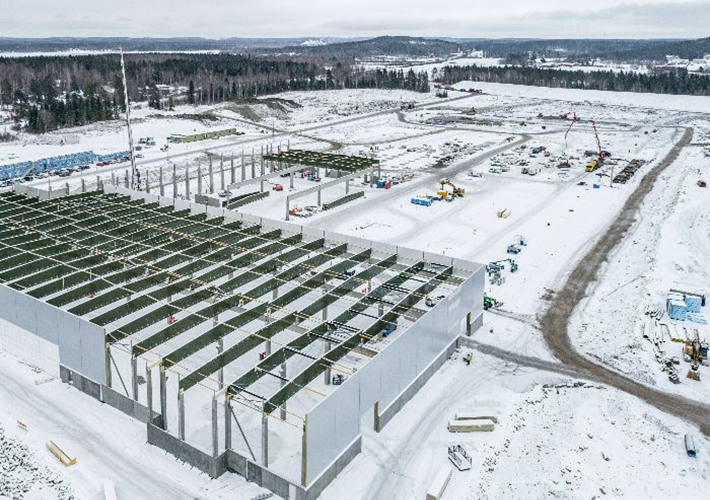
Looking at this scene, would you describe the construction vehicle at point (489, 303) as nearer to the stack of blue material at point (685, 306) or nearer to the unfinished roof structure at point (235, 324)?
the unfinished roof structure at point (235, 324)

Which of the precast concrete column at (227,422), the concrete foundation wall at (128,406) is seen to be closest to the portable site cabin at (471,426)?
the precast concrete column at (227,422)

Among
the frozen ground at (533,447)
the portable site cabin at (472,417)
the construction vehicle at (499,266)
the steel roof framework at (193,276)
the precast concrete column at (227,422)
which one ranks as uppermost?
the steel roof framework at (193,276)

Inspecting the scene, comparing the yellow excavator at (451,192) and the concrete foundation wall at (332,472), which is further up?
the yellow excavator at (451,192)

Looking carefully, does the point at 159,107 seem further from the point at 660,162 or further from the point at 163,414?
the point at 163,414

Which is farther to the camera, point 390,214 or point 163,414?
point 390,214

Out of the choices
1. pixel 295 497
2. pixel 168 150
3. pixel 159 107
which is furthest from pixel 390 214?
pixel 159 107

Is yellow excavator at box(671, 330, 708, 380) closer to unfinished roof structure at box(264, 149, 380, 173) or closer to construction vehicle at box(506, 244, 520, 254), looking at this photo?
construction vehicle at box(506, 244, 520, 254)

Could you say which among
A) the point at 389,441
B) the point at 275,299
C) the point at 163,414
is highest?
the point at 275,299
